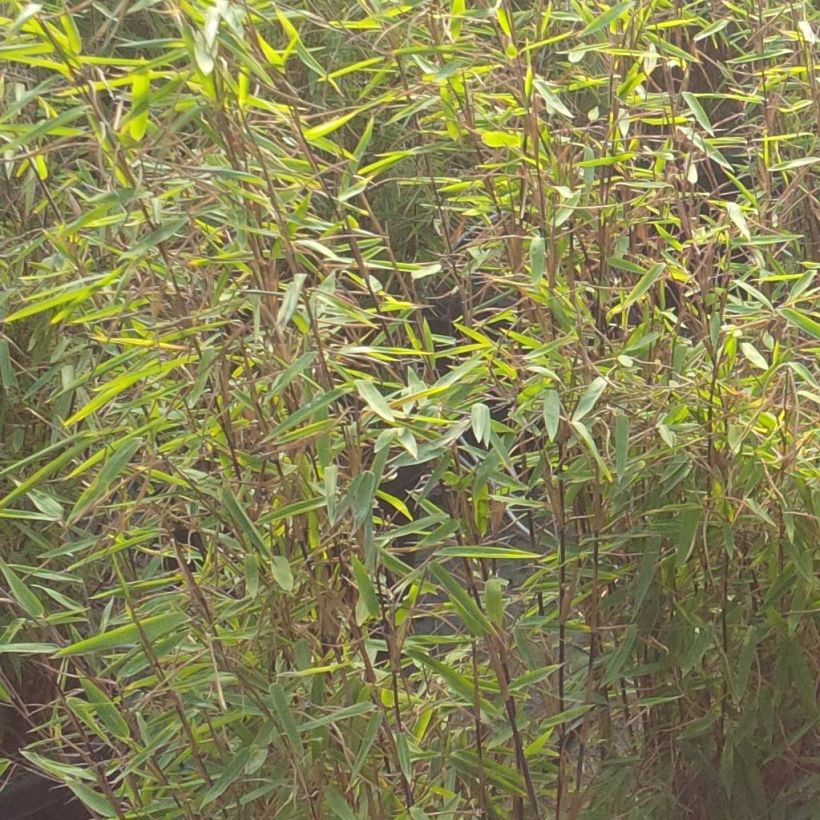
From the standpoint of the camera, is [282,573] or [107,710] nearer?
[282,573]

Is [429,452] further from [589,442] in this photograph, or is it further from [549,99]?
[549,99]

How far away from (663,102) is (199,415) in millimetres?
486

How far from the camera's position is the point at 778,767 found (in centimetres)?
102

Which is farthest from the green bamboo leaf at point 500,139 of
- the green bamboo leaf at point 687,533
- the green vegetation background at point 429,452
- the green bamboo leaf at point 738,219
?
the green bamboo leaf at point 687,533

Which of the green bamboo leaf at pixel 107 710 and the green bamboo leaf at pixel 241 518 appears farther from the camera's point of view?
the green bamboo leaf at pixel 107 710

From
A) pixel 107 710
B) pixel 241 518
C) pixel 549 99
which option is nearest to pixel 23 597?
pixel 107 710

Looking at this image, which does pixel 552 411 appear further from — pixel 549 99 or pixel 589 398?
pixel 549 99

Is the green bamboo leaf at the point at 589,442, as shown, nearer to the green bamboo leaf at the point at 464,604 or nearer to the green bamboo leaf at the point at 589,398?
the green bamboo leaf at the point at 589,398

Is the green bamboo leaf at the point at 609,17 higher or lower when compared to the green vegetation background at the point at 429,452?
higher

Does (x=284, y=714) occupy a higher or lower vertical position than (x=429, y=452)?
lower

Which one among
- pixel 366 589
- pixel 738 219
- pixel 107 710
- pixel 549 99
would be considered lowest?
pixel 107 710

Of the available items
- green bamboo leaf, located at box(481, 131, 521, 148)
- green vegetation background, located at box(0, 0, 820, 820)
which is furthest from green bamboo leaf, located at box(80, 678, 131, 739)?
green bamboo leaf, located at box(481, 131, 521, 148)

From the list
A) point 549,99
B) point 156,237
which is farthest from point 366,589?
point 549,99

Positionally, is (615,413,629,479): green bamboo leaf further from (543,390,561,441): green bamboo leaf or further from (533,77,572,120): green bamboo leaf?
(533,77,572,120): green bamboo leaf
